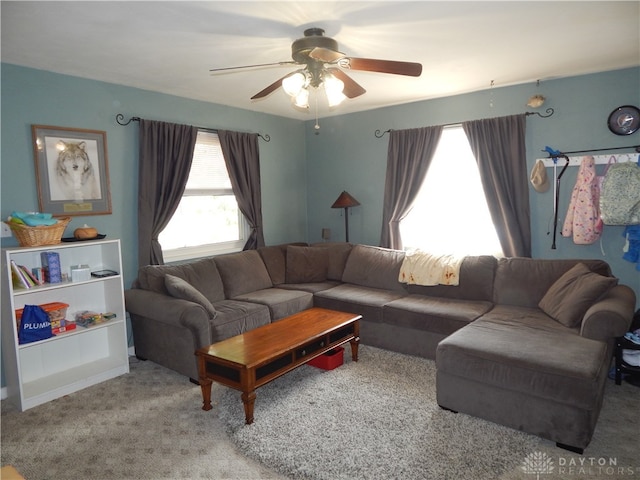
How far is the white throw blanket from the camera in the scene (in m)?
3.90

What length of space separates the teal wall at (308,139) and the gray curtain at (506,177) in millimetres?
106

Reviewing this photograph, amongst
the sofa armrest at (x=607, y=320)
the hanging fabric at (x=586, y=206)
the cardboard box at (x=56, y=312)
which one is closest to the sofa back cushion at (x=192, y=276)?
the cardboard box at (x=56, y=312)

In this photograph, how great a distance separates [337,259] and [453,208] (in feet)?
4.64

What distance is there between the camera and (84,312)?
135 inches

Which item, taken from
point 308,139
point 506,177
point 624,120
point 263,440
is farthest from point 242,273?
point 624,120

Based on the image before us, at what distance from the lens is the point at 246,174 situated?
482cm

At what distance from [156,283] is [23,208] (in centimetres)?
113

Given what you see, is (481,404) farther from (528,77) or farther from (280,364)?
(528,77)

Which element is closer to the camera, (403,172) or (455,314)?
(455,314)

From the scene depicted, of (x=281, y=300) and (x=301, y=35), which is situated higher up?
(x=301, y=35)

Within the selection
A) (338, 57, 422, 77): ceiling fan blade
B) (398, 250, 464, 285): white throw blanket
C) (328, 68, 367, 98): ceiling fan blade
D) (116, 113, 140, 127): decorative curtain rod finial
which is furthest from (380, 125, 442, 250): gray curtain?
(116, 113, 140, 127): decorative curtain rod finial

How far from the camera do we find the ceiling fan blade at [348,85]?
8.60 ft

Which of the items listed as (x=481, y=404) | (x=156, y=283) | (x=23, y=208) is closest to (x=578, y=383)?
(x=481, y=404)

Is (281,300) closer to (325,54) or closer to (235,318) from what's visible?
(235,318)
